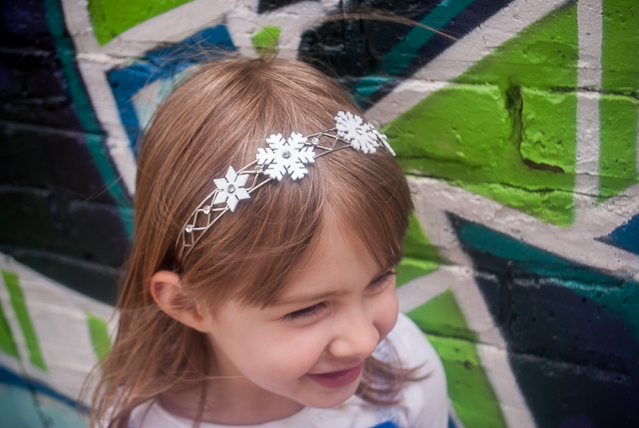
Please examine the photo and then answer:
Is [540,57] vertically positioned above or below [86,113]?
above

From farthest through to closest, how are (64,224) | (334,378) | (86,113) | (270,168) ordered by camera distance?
(64,224) < (86,113) < (334,378) < (270,168)

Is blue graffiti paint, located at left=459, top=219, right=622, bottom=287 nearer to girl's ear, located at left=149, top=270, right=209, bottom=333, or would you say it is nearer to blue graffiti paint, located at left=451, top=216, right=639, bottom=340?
blue graffiti paint, located at left=451, top=216, right=639, bottom=340

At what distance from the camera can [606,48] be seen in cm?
87

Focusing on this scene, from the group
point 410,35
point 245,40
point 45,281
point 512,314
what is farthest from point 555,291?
point 45,281

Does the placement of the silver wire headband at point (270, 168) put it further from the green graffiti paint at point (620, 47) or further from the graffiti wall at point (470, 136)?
the green graffiti paint at point (620, 47)

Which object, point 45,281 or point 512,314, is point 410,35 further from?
point 45,281

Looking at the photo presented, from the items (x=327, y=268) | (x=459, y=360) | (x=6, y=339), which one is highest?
(x=327, y=268)

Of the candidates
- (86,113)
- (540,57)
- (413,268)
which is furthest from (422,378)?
(86,113)

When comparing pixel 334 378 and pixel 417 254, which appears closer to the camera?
pixel 334 378

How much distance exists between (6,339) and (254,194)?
1446 mm

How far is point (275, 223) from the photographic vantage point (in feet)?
2.38

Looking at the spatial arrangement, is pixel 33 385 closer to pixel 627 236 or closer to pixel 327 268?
pixel 327 268

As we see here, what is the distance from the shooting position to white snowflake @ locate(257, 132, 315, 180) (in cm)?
72

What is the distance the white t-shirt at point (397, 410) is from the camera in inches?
40.1
